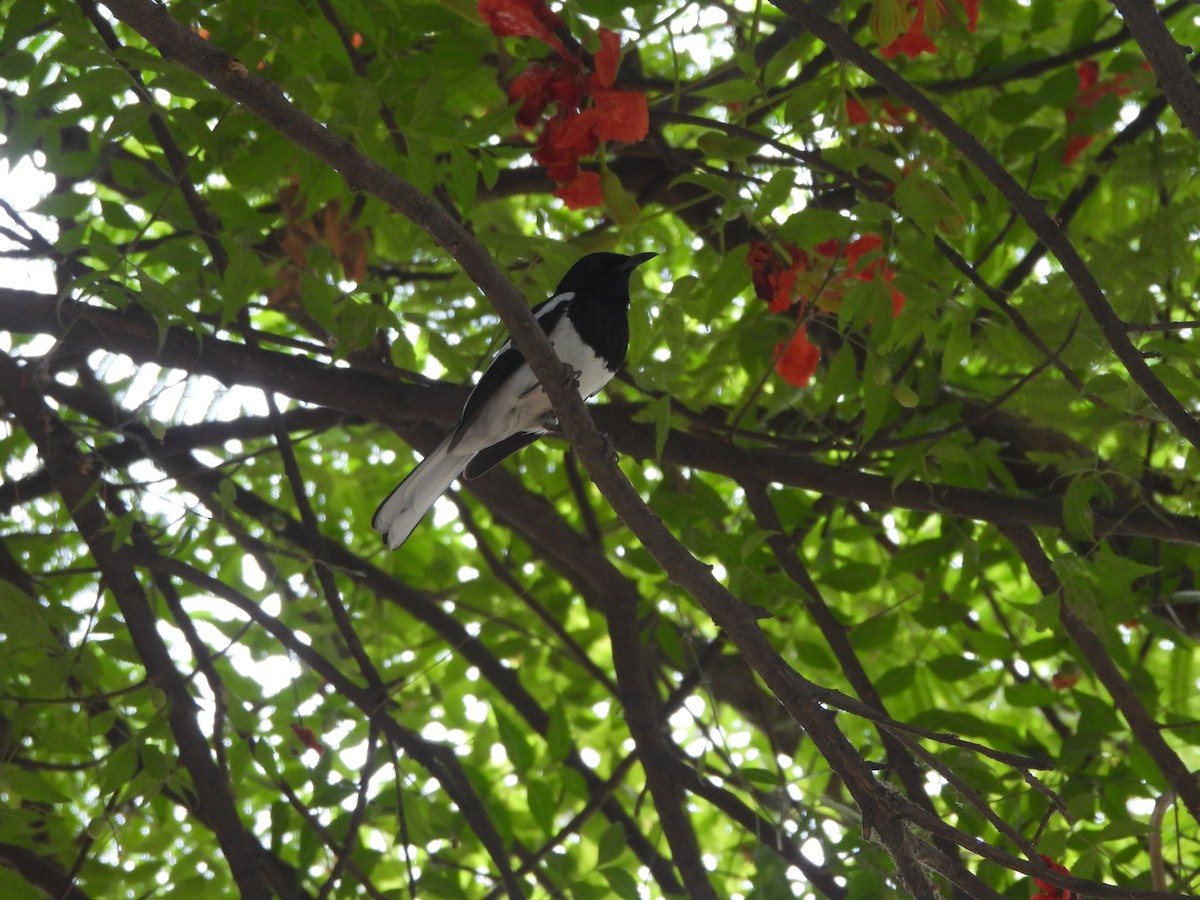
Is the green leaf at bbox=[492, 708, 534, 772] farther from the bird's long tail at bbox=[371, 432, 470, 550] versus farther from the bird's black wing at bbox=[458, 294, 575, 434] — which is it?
the bird's black wing at bbox=[458, 294, 575, 434]

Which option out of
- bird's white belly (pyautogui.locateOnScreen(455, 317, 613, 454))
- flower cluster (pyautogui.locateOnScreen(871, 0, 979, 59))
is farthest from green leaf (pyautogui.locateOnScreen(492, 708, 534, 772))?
flower cluster (pyautogui.locateOnScreen(871, 0, 979, 59))

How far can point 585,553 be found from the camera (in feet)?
12.2

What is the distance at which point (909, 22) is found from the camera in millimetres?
2764

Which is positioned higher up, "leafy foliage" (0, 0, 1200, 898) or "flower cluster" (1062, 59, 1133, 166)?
"flower cluster" (1062, 59, 1133, 166)

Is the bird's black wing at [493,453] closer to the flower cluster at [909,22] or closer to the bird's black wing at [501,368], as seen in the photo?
the bird's black wing at [501,368]

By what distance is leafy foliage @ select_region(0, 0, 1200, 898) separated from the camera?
268cm

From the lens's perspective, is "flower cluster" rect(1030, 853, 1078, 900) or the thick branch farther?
"flower cluster" rect(1030, 853, 1078, 900)

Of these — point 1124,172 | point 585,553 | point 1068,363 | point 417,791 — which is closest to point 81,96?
point 585,553

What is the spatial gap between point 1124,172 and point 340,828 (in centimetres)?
288

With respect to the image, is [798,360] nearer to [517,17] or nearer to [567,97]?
[567,97]

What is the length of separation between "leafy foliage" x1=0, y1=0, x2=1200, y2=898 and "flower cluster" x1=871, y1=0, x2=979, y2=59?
12mm

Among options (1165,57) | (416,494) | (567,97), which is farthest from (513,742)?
(1165,57)

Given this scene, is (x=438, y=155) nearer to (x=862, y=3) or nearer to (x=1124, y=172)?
(x=862, y=3)

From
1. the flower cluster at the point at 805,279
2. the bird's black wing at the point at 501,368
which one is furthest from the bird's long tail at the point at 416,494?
the flower cluster at the point at 805,279
